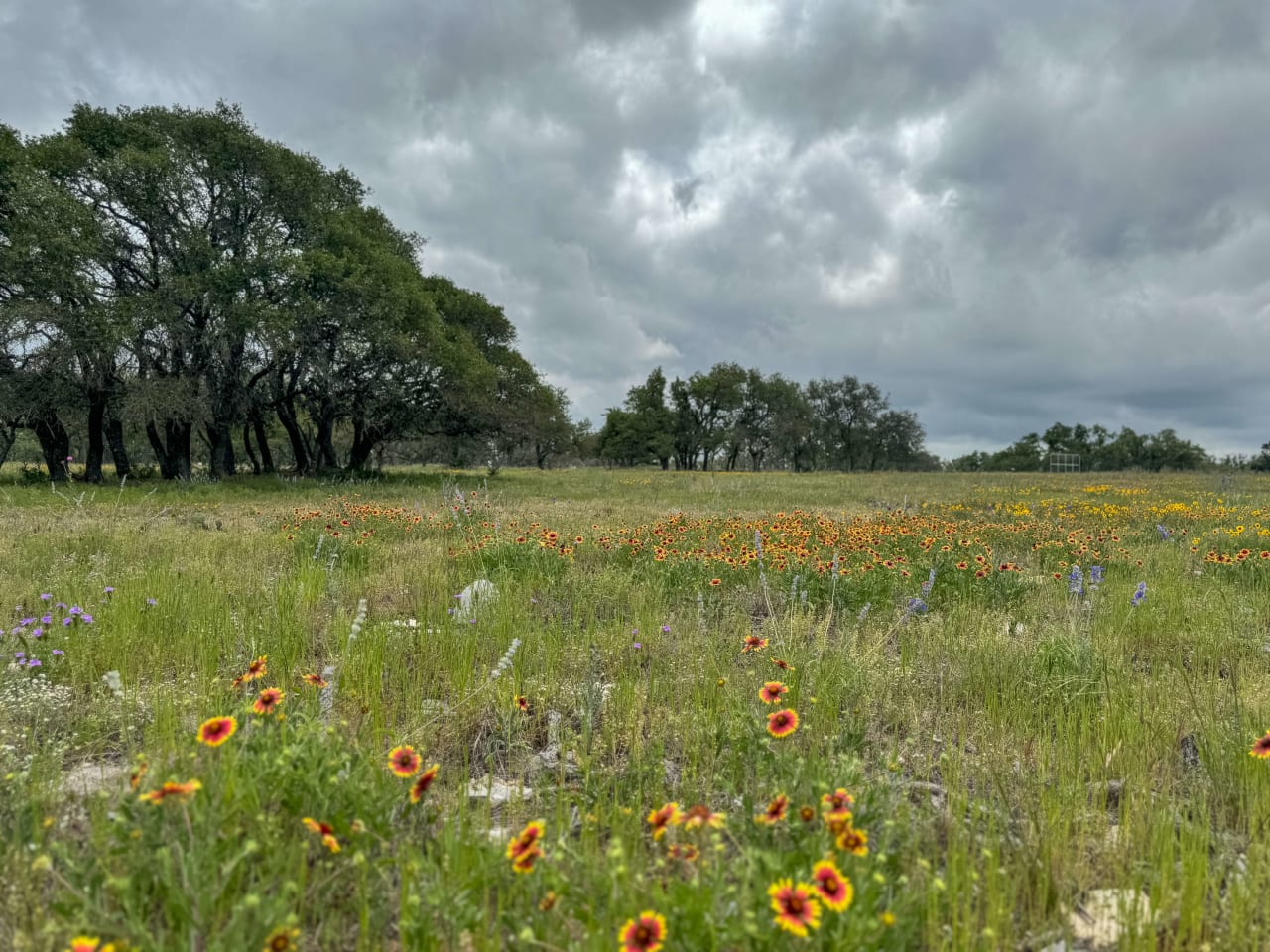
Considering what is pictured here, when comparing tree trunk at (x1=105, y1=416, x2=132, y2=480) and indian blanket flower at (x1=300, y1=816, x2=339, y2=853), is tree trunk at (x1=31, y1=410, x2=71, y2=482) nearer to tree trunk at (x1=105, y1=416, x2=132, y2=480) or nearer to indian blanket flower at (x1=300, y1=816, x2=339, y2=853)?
tree trunk at (x1=105, y1=416, x2=132, y2=480)

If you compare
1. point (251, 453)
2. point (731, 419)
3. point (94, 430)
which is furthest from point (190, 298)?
point (731, 419)

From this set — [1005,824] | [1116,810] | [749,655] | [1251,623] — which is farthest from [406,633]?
[1251,623]

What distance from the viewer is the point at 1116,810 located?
2.40 m

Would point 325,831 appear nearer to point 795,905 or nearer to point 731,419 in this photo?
point 795,905

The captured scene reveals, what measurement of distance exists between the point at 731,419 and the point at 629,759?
79157 millimetres

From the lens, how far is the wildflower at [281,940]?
51.8 inches

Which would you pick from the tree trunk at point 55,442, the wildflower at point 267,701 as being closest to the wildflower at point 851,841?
the wildflower at point 267,701

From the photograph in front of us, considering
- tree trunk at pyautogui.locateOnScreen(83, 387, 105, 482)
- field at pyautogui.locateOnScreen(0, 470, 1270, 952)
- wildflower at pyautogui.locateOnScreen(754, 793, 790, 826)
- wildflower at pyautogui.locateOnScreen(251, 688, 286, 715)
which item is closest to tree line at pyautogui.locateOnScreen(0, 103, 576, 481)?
tree trunk at pyautogui.locateOnScreen(83, 387, 105, 482)

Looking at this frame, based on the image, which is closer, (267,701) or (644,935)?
(644,935)

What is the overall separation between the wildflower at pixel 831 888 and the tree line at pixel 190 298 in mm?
21824

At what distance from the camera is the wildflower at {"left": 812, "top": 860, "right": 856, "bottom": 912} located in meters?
1.37

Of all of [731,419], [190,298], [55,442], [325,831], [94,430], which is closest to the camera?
[325,831]

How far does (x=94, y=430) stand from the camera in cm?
2148

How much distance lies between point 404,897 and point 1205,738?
3.23 m
